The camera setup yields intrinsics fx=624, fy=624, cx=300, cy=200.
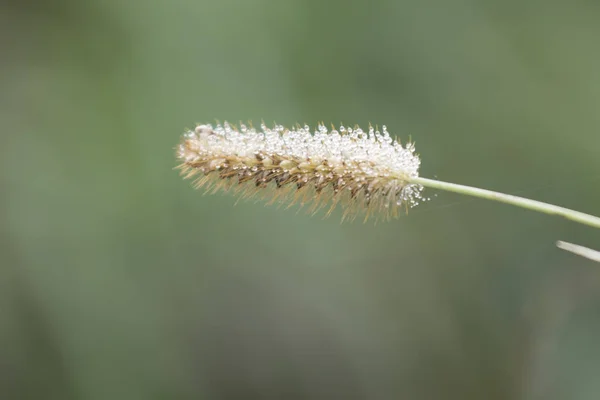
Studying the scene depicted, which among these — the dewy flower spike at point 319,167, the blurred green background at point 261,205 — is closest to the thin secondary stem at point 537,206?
the dewy flower spike at point 319,167

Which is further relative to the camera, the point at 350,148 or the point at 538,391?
the point at 538,391

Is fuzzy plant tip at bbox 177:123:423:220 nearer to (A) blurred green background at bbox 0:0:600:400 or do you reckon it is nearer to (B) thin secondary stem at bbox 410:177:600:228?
(B) thin secondary stem at bbox 410:177:600:228

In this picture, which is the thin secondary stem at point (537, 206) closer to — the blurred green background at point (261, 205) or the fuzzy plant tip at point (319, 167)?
the fuzzy plant tip at point (319, 167)

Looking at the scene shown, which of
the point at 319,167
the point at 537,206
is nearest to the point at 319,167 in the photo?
the point at 319,167

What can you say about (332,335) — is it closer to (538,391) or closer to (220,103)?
(538,391)

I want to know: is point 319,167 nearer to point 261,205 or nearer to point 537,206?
point 537,206

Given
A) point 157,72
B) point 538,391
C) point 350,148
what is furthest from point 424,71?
point 350,148

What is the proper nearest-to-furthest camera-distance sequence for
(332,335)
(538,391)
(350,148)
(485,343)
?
(350,148) → (538,391) → (485,343) → (332,335)
